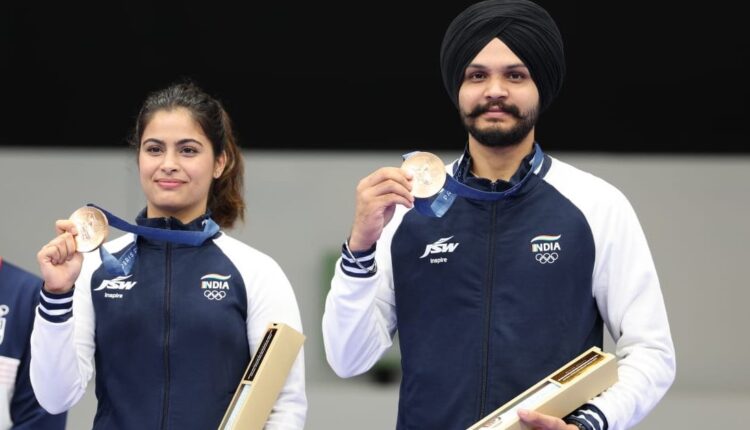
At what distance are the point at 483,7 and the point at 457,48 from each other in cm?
11

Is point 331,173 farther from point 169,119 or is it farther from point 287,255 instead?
point 169,119

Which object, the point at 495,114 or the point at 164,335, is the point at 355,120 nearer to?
the point at 164,335

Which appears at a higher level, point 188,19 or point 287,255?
point 188,19

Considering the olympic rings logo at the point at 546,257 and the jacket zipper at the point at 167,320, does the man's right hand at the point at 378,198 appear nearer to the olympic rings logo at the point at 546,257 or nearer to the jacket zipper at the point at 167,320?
the olympic rings logo at the point at 546,257

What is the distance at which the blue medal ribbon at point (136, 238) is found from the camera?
9.96 feet

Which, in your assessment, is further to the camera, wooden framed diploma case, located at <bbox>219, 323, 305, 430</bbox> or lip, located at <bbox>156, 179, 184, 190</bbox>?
lip, located at <bbox>156, 179, 184, 190</bbox>

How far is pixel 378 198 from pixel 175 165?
705mm

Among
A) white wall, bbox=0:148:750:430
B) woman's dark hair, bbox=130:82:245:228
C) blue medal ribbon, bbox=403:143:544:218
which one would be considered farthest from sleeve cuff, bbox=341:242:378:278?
white wall, bbox=0:148:750:430

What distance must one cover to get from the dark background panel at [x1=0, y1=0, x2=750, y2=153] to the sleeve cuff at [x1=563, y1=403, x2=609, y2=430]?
2.65 m

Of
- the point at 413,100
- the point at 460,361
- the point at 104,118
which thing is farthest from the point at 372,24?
the point at 460,361

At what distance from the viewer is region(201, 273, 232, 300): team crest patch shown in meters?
3.12

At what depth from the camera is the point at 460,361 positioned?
2.78 metres

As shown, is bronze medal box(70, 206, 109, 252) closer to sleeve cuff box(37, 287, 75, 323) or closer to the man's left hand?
sleeve cuff box(37, 287, 75, 323)

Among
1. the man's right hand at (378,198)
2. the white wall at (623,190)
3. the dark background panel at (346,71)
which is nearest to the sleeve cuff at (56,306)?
the man's right hand at (378,198)
